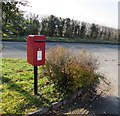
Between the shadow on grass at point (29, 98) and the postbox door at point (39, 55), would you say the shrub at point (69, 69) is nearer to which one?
the postbox door at point (39, 55)

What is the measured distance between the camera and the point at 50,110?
2674 millimetres

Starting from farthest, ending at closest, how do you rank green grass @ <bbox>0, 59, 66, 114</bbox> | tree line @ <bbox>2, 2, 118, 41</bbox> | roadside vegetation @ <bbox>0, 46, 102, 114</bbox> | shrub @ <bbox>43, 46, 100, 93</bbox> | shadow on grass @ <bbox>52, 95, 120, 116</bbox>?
tree line @ <bbox>2, 2, 118, 41</bbox>
shrub @ <bbox>43, 46, 100, 93</bbox>
roadside vegetation @ <bbox>0, 46, 102, 114</bbox>
shadow on grass @ <bbox>52, 95, 120, 116</bbox>
green grass @ <bbox>0, 59, 66, 114</bbox>

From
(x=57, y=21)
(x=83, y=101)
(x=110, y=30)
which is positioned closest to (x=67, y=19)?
(x=57, y=21)

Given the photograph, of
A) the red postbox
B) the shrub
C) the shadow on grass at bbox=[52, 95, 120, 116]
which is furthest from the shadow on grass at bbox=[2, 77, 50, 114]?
the red postbox

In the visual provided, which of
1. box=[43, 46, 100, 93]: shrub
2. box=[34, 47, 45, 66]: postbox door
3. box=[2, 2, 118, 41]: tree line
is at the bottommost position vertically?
box=[43, 46, 100, 93]: shrub

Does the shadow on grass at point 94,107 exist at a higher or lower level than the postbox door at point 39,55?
lower

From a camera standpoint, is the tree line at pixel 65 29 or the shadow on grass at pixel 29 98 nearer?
the shadow on grass at pixel 29 98

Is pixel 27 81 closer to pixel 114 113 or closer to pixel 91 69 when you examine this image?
pixel 91 69

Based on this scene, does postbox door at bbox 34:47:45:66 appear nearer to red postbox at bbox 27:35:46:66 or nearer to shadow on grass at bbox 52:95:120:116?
red postbox at bbox 27:35:46:66

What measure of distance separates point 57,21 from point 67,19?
4.58ft

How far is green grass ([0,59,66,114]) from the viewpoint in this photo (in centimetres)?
258

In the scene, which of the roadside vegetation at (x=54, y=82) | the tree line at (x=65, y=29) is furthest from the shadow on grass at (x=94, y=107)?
the tree line at (x=65, y=29)

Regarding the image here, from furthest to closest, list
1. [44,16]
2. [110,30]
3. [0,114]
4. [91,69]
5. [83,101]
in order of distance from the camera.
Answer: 1. [110,30]
2. [44,16]
3. [91,69]
4. [83,101]
5. [0,114]

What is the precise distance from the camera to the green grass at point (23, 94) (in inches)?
102
